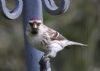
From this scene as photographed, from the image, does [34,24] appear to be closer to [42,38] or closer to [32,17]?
[32,17]

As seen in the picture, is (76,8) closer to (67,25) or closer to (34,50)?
(67,25)

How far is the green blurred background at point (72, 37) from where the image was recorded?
18.6 ft

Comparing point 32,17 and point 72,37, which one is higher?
point 32,17

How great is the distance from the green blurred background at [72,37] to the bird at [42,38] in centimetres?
263

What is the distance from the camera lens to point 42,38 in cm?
289

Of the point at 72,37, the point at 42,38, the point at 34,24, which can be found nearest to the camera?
the point at 34,24

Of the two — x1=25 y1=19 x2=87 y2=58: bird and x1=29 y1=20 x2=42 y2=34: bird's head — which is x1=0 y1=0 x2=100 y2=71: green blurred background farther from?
x1=29 y1=20 x2=42 y2=34: bird's head

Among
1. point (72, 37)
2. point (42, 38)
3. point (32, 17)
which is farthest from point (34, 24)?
point (72, 37)

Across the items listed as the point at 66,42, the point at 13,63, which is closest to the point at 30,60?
the point at 66,42

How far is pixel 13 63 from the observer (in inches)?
225

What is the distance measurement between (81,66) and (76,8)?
0.49 meters

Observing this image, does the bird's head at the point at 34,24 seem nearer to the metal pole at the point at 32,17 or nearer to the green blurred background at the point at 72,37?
the metal pole at the point at 32,17

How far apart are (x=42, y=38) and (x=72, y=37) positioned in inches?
117

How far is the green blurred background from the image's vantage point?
18.6 ft
